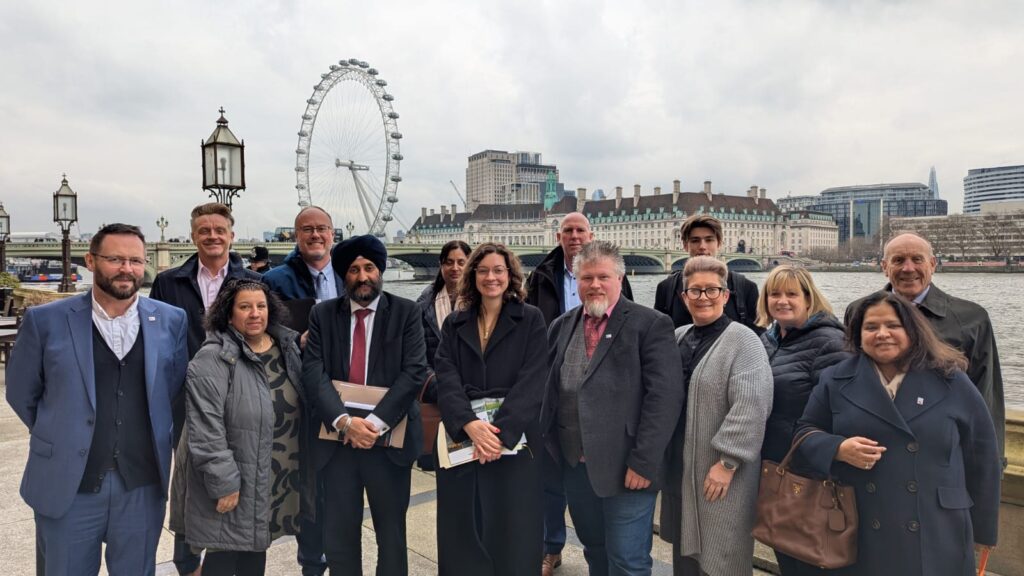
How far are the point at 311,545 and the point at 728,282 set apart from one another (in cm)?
255

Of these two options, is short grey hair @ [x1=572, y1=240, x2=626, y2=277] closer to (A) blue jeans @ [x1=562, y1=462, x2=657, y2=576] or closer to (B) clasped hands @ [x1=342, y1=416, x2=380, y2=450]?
(A) blue jeans @ [x1=562, y1=462, x2=657, y2=576]

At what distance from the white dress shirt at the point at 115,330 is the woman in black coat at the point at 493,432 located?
3.98 feet

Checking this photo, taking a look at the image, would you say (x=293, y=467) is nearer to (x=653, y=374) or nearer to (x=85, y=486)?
(x=85, y=486)

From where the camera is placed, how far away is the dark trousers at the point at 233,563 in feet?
9.20

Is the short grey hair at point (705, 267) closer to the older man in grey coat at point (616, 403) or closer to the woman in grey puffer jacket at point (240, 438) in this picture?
the older man in grey coat at point (616, 403)

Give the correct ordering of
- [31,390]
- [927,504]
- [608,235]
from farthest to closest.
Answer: [608,235], [31,390], [927,504]

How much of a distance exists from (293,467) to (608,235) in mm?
113008

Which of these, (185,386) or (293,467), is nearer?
(185,386)

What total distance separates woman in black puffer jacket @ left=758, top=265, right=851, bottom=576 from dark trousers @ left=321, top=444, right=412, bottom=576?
5.14 ft

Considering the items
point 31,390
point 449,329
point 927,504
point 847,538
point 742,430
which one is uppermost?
point 449,329

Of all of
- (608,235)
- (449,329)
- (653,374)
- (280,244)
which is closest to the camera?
(653,374)

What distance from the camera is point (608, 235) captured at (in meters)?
114

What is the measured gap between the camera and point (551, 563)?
3.47 meters

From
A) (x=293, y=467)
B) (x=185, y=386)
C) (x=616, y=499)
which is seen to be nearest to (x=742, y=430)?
(x=616, y=499)
